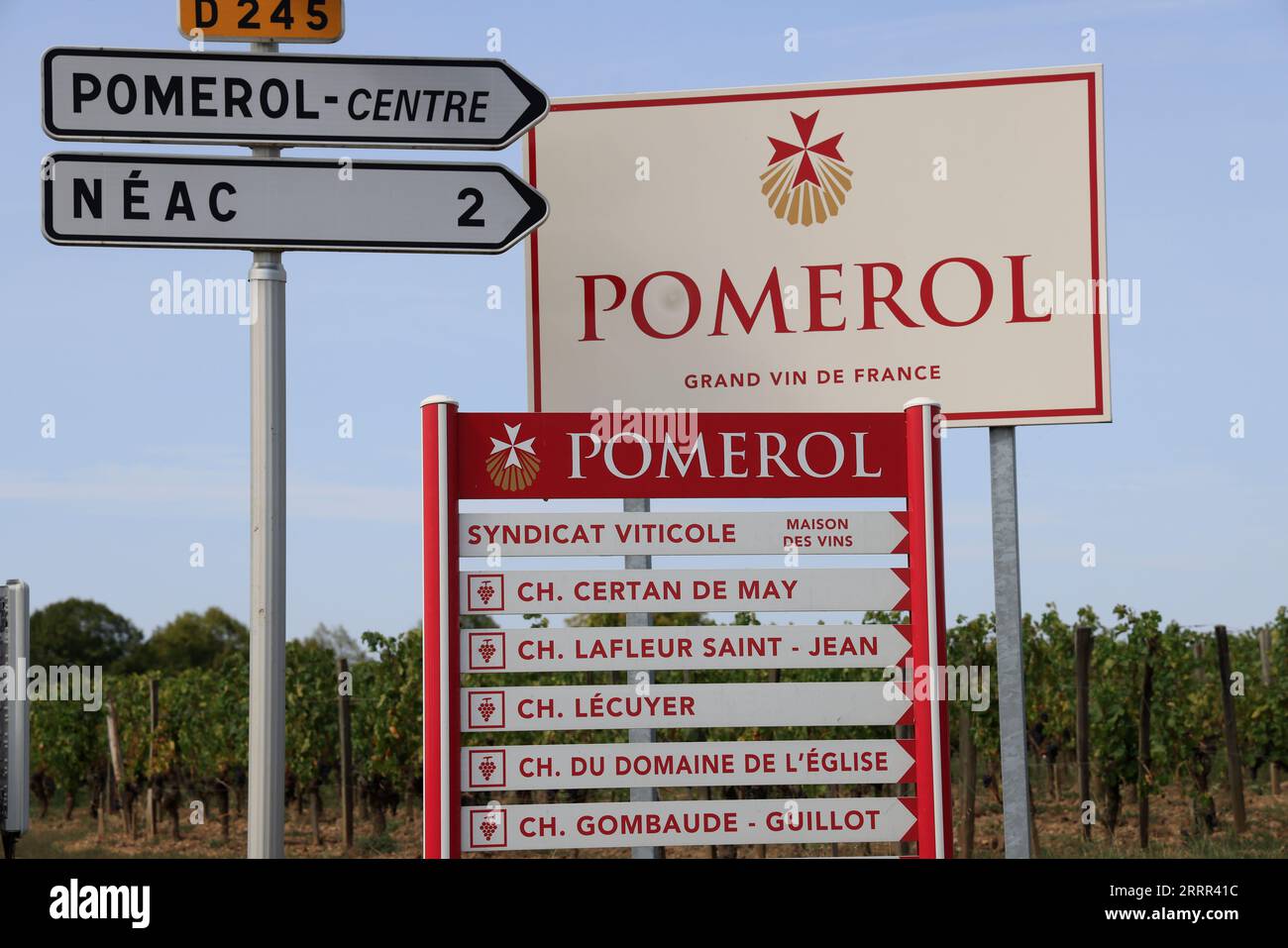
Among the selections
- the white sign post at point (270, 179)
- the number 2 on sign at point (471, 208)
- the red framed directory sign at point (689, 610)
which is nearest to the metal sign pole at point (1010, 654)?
the red framed directory sign at point (689, 610)

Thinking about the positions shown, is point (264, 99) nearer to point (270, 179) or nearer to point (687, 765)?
point (270, 179)

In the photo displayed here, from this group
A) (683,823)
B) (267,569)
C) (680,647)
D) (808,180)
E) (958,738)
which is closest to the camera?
(267,569)

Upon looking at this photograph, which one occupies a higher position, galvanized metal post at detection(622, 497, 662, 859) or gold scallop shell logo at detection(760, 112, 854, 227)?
gold scallop shell logo at detection(760, 112, 854, 227)

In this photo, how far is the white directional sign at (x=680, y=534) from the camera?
705 cm

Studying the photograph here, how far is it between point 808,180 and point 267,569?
4522mm

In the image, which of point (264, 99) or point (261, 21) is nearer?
point (264, 99)

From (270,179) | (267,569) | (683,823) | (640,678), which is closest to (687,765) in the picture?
(683,823)

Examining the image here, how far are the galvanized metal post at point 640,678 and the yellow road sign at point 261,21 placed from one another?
2983 millimetres

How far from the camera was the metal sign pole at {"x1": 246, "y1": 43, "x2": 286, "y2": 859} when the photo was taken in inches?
238

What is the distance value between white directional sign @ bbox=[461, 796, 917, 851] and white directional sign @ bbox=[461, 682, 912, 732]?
0.44 metres

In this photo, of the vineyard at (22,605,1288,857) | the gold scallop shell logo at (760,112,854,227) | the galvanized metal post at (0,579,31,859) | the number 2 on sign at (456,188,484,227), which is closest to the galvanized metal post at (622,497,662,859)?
the number 2 on sign at (456,188,484,227)

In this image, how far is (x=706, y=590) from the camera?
7148 mm

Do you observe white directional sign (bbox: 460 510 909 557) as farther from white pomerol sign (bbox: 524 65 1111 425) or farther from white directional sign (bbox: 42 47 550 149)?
white directional sign (bbox: 42 47 550 149)
